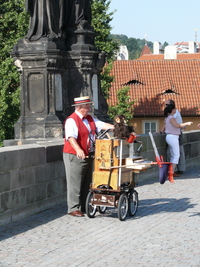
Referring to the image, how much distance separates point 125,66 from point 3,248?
5702 centimetres

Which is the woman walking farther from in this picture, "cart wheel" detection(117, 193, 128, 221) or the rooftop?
the rooftop

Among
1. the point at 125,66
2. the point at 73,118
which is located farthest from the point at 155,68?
the point at 73,118

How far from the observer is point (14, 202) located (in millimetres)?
9406

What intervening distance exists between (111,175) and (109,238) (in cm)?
160

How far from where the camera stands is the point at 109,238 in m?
8.28

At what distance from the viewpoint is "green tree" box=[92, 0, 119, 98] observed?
37594 mm

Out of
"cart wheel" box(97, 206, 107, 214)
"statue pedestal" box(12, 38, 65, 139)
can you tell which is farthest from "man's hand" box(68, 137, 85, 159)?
"statue pedestal" box(12, 38, 65, 139)

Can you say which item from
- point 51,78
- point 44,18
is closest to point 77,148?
point 51,78

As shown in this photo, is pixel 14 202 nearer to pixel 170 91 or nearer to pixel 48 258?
pixel 48 258

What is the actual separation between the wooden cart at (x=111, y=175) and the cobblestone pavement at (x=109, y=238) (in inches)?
8.1

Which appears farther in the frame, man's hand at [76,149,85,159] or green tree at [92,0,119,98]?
green tree at [92,0,119,98]

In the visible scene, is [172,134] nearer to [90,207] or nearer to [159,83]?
[90,207]

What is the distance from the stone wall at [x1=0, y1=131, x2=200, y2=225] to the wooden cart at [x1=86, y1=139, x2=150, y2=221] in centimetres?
81

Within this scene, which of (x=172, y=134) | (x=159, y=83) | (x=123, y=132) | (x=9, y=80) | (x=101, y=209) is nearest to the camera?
(x=123, y=132)
